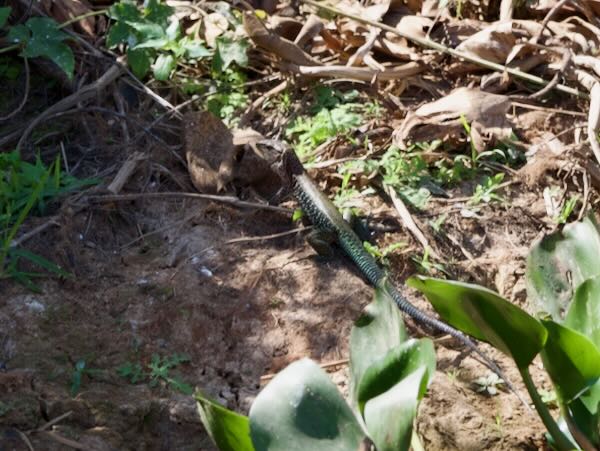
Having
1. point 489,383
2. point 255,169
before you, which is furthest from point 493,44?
point 489,383

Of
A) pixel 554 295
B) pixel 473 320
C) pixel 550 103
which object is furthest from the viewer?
pixel 550 103

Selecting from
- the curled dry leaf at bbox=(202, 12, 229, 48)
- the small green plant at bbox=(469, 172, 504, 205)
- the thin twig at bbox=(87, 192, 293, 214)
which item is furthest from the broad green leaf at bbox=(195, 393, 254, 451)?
the curled dry leaf at bbox=(202, 12, 229, 48)

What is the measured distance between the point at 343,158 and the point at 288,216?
0.51 meters

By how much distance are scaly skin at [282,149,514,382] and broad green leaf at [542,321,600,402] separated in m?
0.71

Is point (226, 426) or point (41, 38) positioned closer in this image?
point (226, 426)

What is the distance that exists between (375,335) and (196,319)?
126 cm

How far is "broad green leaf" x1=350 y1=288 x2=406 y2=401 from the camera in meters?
3.58

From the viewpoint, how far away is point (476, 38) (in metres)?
6.15

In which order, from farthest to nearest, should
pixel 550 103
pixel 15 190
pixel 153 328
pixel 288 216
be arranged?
pixel 550 103 → pixel 288 216 → pixel 15 190 → pixel 153 328

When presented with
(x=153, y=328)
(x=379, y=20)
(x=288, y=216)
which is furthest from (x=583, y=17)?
(x=153, y=328)

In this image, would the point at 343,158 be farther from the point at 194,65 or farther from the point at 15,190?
the point at 15,190

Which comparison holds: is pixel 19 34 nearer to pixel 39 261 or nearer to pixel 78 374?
pixel 39 261

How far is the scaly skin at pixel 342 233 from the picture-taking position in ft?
15.5

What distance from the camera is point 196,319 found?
4.68 m
